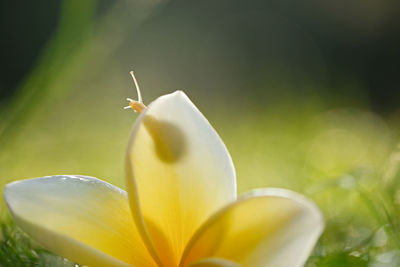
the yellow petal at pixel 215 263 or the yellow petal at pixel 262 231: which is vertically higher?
the yellow petal at pixel 262 231

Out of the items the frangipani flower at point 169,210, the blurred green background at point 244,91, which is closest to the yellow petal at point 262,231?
the frangipani flower at point 169,210

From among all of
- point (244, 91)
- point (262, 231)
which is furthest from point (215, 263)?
point (244, 91)

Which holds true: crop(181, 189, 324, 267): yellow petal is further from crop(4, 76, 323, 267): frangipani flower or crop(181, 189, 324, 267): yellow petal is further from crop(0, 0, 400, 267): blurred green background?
crop(0, 0, 400, 267): blurred green background

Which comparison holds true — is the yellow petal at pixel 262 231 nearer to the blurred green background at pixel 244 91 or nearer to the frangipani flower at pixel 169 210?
the frangipani flower at pixel 169 210

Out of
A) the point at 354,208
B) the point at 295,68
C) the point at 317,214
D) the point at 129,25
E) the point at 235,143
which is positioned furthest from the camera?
the point at 295,68

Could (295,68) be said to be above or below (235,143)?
above

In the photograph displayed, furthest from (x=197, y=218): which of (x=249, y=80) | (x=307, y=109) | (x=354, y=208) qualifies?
(x=249, y=80)

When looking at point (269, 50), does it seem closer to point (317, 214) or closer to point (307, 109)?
point (307, 109)
